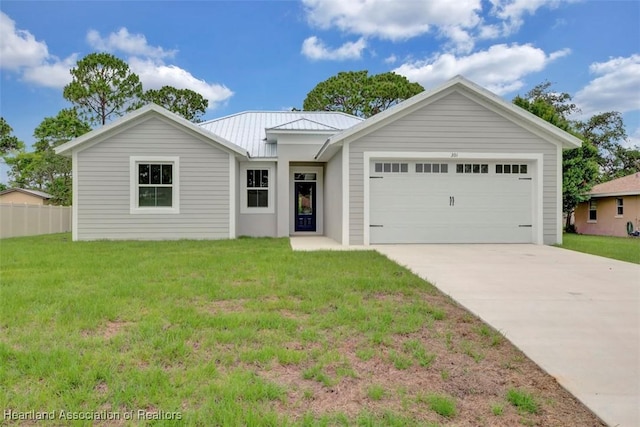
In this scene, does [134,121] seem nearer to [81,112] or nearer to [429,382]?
[429,382]

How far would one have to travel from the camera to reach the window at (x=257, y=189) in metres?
13.8

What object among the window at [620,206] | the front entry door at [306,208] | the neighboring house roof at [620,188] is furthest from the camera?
the window at [620,206]

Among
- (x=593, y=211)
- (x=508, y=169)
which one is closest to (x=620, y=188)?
(x=593, y=211)

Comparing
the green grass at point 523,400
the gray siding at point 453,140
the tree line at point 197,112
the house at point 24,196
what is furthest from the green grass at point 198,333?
the house at point 24,196

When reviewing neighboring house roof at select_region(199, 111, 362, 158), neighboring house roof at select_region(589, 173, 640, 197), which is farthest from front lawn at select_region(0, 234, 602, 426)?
neighboring house roof at select_region(589, 173, 640, 197)

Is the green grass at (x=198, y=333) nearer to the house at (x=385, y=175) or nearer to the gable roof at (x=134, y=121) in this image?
the house at (x=385, y=175)

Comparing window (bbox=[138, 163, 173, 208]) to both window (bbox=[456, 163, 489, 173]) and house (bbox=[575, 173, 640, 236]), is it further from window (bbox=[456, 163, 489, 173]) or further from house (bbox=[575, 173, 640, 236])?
house (bbox=[575, 173, 640, 236])

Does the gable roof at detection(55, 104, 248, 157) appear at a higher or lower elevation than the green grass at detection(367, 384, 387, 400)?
higher

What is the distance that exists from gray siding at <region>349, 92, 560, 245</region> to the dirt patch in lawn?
746 centimetres

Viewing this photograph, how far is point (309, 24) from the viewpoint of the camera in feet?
56.0

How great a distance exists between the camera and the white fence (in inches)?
571

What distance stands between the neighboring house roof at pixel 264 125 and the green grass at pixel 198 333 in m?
7.65

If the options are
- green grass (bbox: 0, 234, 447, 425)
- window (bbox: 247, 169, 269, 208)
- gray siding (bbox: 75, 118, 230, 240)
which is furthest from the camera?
window (bbox: 247, 169, 269, 208)

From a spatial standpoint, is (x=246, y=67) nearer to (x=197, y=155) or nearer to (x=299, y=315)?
(x=197, y=155)
